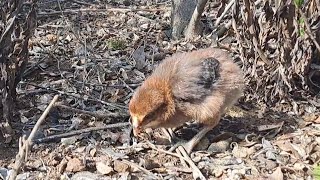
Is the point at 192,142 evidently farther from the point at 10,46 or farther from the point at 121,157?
the point at 10,46

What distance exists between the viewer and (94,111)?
4348 mm

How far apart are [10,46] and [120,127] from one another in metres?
0.96

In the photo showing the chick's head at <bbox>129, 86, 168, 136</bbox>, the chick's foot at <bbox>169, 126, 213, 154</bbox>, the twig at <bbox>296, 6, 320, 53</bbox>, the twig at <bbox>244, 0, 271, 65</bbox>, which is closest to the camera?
the chick's head at <bbox>129, 86, 168, 136</bbox>

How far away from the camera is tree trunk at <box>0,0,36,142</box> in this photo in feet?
12.7

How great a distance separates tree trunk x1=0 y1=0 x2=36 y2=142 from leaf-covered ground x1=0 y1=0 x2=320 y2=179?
0.20m

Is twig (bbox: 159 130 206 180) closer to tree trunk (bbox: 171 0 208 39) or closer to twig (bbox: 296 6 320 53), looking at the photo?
twig (bbox: 296 6 320 53)

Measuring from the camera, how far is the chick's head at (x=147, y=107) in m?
3.64

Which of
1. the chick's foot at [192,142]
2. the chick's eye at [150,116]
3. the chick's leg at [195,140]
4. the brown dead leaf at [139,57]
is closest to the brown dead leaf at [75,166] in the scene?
the chick's eye at [150,116]

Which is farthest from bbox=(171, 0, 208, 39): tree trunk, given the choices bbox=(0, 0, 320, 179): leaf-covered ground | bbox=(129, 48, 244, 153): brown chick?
bbox=(129, 48, 244, 153): brown chick

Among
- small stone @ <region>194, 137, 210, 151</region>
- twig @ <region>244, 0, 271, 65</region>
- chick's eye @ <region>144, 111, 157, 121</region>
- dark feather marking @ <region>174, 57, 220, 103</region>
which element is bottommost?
small stone @ <region>194, 137, 210, 151</region>

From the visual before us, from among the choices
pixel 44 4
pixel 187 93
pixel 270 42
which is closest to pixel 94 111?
pixel 187 93

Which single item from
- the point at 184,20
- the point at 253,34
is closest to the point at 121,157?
the point at 253,34

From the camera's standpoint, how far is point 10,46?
397 centimetres

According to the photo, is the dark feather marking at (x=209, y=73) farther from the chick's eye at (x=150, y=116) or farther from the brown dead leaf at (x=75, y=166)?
the brown dead leaf at (x=75, y=166)
